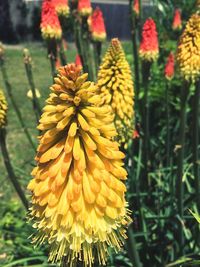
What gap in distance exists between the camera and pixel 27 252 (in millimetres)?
4344

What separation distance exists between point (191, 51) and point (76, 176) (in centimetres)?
168

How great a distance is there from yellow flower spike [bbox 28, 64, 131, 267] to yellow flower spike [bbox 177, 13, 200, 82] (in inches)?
55.6

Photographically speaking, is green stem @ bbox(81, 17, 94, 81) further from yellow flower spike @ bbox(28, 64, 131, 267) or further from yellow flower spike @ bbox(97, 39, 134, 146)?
yellow flower spike @ bbox(28, 64, 131, 267)

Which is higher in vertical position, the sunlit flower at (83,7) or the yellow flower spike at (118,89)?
the sunlit flower at (83,7)

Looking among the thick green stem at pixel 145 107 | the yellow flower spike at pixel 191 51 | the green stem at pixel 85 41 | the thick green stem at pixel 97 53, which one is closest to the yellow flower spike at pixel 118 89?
the yellow flower spike at pixel 191 51

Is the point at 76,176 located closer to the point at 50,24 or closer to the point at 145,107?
the point at 50,24

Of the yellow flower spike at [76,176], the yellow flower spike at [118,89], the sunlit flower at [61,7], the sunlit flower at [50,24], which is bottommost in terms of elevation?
the yellow flower spike at [76,176]

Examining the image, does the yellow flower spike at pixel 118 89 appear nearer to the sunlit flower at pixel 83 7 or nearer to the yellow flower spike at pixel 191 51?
the yellow flower spike at pixel 191 51

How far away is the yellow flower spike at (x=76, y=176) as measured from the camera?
1980mm

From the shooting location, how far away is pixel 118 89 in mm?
3205

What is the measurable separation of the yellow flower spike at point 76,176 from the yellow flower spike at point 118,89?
1.06m

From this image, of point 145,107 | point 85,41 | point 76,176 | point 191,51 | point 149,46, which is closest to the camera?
point 76,176

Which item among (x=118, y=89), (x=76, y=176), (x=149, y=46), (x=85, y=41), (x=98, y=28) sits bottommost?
(x=76, y=176)

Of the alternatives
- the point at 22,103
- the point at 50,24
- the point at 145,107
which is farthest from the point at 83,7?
the point at 22,103
